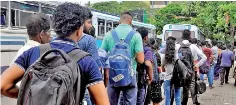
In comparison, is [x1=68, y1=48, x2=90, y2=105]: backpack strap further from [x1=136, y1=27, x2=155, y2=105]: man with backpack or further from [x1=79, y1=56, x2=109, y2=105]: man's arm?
[x1=136, y1=27, x2=155, y2=105]: man with backpack

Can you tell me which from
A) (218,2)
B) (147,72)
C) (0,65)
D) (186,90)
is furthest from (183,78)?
(218,2)

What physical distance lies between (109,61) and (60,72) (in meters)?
2.98

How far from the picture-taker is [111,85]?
5426 mm

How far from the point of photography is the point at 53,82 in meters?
2.28

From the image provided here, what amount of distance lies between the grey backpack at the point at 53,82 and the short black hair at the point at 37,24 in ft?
3.87

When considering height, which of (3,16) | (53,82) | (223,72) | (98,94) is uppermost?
(3,16)

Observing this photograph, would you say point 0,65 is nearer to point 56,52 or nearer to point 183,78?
point 183,78

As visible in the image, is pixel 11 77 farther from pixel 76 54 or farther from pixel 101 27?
pixel 101 27

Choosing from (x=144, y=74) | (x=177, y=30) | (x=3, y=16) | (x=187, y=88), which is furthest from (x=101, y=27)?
(x=144, y=74)

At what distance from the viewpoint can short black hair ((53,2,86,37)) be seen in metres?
2.63

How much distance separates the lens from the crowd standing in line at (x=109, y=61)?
8.58 ft

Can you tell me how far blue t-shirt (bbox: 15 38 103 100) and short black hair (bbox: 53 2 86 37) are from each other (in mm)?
Answer: 64

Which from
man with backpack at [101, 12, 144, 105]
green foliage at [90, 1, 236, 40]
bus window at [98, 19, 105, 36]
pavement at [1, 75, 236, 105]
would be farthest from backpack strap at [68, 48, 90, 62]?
green foliage at [90, 1, 236, 40]

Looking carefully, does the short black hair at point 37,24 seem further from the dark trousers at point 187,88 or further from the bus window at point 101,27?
the bus window at point 101,27
